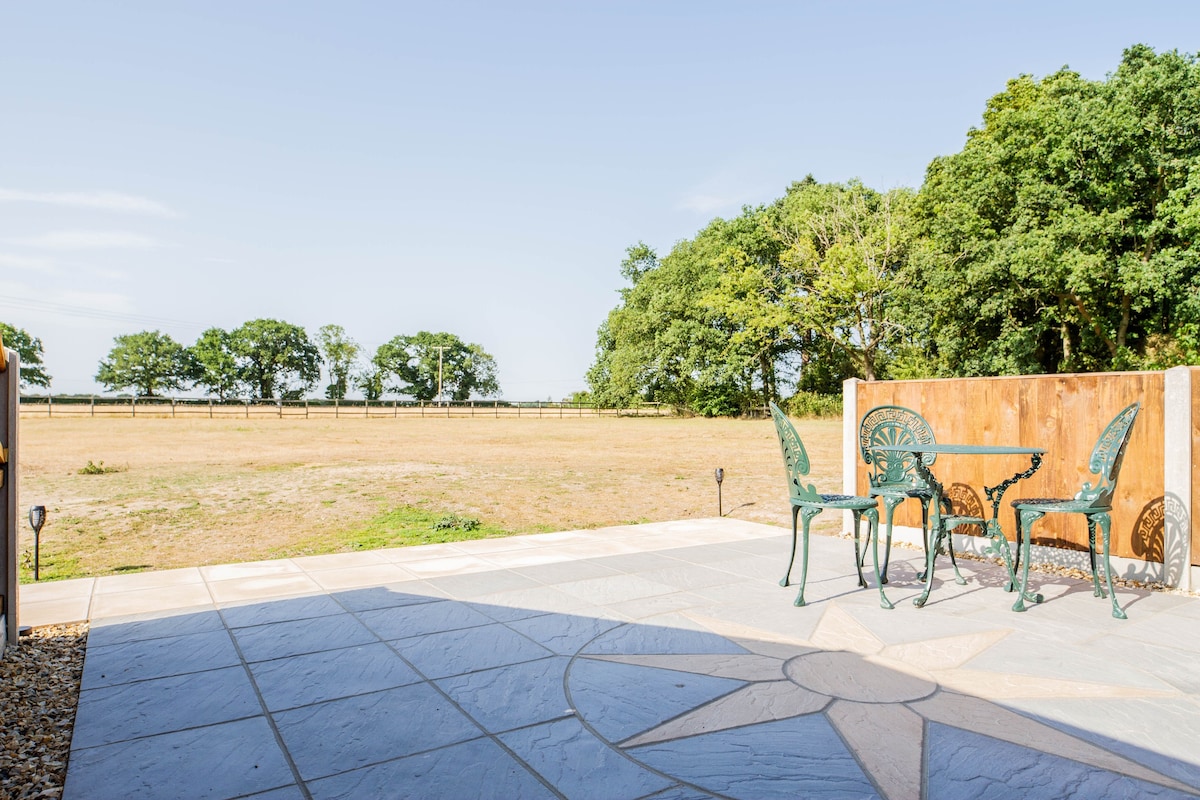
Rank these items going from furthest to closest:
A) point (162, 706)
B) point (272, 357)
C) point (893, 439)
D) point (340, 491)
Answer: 1. point (272, 357)
2. point (340, 491)
3. point (893, 439)
4. point (162, 706)

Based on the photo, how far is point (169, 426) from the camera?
28.5 meters

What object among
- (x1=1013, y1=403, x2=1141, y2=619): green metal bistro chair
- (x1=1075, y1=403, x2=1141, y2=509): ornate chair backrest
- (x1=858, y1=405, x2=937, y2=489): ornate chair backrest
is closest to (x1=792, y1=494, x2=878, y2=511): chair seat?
Result: (x1=858, y1=405, x2=937, y2=489): ornate chair backrest

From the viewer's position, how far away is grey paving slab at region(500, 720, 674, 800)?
6.82 ft

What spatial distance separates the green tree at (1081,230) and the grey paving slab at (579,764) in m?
19.0

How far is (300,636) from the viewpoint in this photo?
3.65 metres

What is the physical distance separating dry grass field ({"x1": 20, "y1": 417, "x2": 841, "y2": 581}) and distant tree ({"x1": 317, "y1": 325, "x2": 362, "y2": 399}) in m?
59.2

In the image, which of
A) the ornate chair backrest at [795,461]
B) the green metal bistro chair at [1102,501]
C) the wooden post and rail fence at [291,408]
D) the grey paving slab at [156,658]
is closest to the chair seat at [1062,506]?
the green metal bistro chair at [1102,501]

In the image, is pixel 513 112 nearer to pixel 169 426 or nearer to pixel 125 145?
pixel 125 145

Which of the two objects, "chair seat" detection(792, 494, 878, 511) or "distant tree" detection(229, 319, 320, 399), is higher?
"distant tree" detection(229, 319, 320, 399)

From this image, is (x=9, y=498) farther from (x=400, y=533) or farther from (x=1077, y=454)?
(x=1077, y=454)

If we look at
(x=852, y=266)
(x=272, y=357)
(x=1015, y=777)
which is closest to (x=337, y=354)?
(x=272, y=357)

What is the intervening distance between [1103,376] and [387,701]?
5330 millimetres

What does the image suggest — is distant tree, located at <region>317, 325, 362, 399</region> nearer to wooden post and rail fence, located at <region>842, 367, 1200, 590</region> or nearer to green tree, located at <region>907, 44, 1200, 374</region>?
green tree, located at <region>907, 44, 1200, 374</region>

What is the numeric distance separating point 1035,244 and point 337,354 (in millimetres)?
76485
